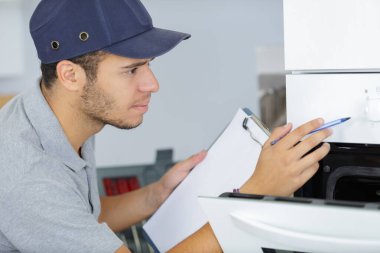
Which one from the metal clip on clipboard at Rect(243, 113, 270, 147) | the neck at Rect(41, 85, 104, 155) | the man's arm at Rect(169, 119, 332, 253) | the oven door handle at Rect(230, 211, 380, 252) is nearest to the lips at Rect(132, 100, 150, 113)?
the neck at Rect(41, 85, 104, 155)

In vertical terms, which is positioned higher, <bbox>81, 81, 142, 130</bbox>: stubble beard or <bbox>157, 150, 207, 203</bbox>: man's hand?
<bbox>81, 81, 142, 130</bbox>: stubble beard

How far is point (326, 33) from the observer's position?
1212 mm

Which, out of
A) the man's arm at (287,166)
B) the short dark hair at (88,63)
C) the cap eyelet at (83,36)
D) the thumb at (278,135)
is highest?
the cap eyelet at (83,36)

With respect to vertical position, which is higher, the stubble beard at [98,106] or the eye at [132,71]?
the eye at [132,71]

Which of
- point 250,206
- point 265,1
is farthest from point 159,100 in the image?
point 250,206

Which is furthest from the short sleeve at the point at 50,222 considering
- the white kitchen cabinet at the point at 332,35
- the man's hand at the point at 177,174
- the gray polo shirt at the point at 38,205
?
the white kitchen cabinet at the point at 332,35

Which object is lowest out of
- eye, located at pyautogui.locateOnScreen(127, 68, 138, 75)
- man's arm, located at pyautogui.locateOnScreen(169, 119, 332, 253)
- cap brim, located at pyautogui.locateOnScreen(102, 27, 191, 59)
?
man's arm, located at pyautogui.locateOnScreen(169, 119, 332, 253)

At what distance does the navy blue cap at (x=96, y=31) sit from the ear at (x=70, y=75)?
0.8 inches

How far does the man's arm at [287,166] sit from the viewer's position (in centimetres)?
118

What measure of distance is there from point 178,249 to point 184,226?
0.19 m

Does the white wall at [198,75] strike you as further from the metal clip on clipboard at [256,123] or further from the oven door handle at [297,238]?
the oven door handle at [297,238]

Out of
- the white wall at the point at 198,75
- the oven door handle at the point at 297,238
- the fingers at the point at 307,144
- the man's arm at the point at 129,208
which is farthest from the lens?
the white wall at the point at 198,75

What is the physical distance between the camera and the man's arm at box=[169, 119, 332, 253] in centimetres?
118

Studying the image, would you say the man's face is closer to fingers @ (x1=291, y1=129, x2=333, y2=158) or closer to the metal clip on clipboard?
the metal clip on clipboard
